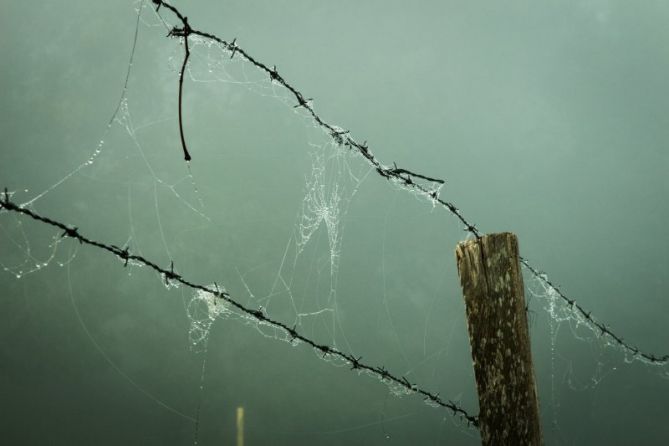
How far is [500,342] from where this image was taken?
2461 mm

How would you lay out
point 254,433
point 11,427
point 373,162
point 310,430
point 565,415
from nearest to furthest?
point 373,162 → point 11,427 → point 565,415 → point 254,433 → point 310,430

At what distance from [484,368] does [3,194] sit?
7.01 feet

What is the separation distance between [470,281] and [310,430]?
191ft

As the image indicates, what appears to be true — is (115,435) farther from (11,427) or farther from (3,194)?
(3,194)

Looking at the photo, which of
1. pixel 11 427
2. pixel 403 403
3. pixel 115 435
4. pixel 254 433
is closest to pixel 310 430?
pixel 254 433

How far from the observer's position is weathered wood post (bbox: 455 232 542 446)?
2398 millimetres

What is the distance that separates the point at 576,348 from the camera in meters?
57.7

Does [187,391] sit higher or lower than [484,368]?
higher

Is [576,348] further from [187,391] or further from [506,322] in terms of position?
[506,322]

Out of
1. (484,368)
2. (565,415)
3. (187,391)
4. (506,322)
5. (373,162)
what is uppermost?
(187,391)

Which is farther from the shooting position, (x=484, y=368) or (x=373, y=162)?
(x=373, y=162)

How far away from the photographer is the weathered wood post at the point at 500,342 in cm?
240

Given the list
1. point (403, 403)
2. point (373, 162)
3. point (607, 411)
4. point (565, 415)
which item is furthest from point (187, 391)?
point (373, 162)

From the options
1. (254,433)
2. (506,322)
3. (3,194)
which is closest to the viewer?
(3,194)
